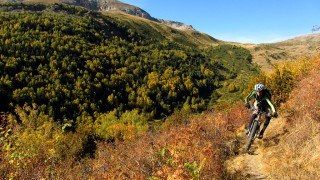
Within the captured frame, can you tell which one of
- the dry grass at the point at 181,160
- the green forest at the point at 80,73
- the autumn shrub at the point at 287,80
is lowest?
the green forest at the point at 80,73

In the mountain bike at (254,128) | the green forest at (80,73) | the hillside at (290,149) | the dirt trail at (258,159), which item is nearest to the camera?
the hillside at (290,149)

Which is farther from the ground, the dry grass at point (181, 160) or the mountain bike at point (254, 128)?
the mountain bike at point (254, 128)

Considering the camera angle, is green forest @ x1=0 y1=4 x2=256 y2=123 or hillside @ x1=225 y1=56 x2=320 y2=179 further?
green forest @ x1=0 y1=4 x2=256 y2=123

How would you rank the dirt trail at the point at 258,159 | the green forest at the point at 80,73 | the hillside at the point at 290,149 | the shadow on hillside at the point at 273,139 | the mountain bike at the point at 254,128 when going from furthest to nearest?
the green forest at the point at 80,73 → the shadow on hillside at the point at 273,139 → the mountain bike at the point at 254,128 → the dirt trail at the point at 258,159 → the hillside at the point at 290,149

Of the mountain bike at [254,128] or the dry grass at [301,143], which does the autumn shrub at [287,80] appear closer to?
the dry grass at [301,143]

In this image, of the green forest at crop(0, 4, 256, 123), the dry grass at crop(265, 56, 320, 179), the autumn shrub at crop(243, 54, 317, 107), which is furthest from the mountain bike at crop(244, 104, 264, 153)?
the green forest at crop(0, 4, 256, 123)

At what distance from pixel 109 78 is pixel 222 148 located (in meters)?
142

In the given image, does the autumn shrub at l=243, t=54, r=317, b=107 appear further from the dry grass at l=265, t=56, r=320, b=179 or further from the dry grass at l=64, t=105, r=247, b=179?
the dry grass at l=64, t=105, r=247, b=179

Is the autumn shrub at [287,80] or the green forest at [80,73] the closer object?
the autumn shrub at [287,80]

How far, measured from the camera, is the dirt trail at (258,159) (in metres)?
9.74

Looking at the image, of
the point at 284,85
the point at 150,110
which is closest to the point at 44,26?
the point at 150,110

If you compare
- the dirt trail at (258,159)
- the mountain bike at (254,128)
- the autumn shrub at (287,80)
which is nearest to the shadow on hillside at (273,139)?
the dirt trail at (258,159)

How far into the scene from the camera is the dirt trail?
32.0 feet

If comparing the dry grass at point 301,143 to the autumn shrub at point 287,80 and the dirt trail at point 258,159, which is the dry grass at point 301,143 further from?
the autumn shrub at point 287,80
